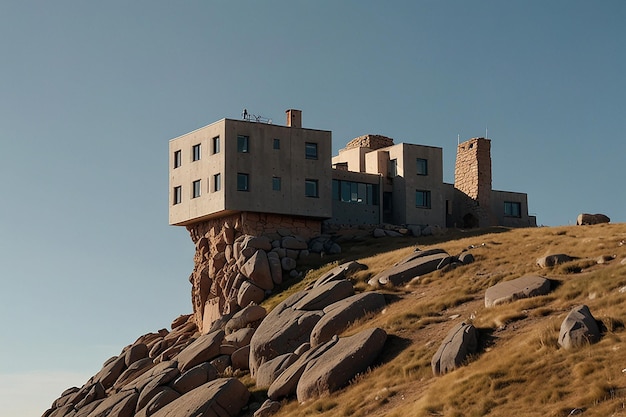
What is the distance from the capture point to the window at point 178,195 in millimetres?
67188

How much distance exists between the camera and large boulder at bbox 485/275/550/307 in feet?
129

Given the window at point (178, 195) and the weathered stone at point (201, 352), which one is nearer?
the weathered stone at point (201, 352)

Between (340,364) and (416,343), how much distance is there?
3.03 metres

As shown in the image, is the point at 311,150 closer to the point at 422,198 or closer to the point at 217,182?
the point at 217,182

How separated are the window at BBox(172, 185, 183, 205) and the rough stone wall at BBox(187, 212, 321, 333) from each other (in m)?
1.91

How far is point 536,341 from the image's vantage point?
33219mm

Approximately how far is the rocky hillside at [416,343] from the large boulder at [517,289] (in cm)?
7

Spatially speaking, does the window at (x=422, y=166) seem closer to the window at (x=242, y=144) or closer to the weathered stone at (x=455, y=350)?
the window at (x=242, y=144)

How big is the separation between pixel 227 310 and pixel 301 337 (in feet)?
43.0

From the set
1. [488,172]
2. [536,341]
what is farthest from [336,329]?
[488,172]

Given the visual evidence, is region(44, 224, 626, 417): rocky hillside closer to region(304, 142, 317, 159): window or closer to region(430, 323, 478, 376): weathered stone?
region(430, 323, 478, 376): weathered stone

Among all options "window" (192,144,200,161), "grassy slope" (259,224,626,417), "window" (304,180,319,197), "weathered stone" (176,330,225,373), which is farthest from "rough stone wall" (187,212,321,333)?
"grassy slope" (259,224,626,417)

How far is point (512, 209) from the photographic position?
79562mm

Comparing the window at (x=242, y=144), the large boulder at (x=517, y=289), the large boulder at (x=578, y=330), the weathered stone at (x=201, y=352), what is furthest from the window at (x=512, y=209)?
the large boulder at (x=578, y=330)
